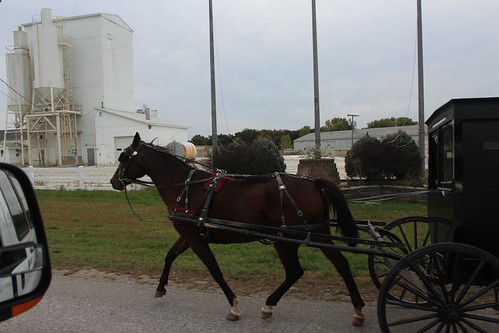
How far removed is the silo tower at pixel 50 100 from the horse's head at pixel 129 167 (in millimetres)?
39585

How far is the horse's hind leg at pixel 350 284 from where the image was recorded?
4.30 metres

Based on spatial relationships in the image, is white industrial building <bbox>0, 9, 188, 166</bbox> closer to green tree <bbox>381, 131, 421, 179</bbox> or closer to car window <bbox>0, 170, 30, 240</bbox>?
green tree <bbox>381, 131, 421, 179</bbox>

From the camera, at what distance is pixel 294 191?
4621 mm

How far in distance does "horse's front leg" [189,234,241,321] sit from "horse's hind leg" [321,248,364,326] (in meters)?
1.12

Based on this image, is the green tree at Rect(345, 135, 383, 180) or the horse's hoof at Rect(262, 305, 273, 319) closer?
the horse's hoof at Rect(262, 305, 273, 319)

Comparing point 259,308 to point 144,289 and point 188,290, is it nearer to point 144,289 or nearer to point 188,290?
point 188,290

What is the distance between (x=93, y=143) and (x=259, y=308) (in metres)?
42.5

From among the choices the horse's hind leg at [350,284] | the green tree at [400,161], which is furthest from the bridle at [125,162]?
the green tree at [400,161]

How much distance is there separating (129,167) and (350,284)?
3.12 m

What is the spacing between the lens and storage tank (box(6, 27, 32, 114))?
43.8 meters

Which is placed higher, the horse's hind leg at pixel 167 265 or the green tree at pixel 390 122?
the green tree at pixel 390 122

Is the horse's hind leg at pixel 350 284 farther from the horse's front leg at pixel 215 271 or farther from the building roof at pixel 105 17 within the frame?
the building roof at pixel 105 17

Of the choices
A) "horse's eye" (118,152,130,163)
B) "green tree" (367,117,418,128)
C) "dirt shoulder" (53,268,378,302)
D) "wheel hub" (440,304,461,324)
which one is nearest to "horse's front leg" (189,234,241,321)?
"dirt shoulder" (53,268,378,302)

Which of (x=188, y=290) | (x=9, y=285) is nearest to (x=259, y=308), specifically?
(x=188, y=290)
